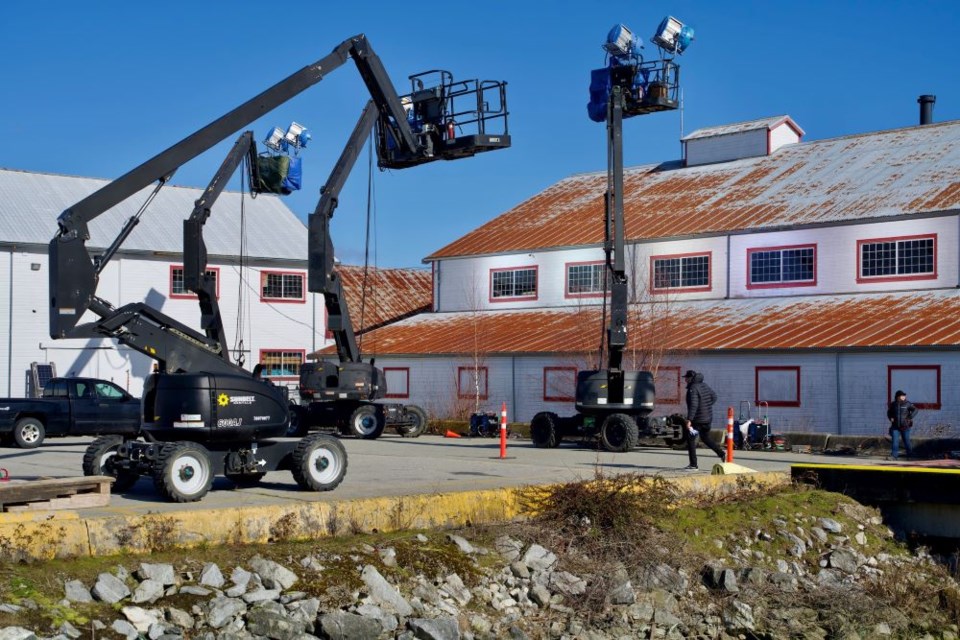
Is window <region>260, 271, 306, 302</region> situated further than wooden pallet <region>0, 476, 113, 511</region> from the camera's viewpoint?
Yes

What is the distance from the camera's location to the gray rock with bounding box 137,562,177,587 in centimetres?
1157

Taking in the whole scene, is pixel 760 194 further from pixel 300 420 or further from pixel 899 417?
pixel 300 420

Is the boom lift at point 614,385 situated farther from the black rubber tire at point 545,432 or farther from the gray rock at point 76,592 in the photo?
the gray rock at point 76,592

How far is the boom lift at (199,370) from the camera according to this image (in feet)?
52.0

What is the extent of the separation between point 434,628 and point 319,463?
493 cm

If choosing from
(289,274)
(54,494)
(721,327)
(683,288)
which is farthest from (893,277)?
(54,494)

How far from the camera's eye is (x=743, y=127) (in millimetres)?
48906

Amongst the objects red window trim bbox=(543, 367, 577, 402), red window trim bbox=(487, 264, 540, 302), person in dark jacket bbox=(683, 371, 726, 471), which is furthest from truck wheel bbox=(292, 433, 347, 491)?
red window trim bbox=(487, 264, 540, 302)

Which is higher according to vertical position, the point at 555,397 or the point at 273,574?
the point at 555,397

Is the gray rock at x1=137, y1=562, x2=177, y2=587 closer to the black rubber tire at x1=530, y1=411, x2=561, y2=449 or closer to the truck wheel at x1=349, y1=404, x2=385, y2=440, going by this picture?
the black rubber tire at x1=530, y1=411, x2=561, y2=449

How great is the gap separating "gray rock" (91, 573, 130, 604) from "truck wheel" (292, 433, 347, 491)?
514cm

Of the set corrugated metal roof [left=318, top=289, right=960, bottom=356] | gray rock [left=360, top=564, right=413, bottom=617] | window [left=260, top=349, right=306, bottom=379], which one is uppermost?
corrugated metal roof [left=318, top=289, right=960, bottom=356]

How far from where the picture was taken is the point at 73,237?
2022cm

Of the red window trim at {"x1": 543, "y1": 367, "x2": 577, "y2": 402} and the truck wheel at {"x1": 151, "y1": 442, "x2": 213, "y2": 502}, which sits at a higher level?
the red window trim at {"x1": 543, "y1": 367, "x2": 577, "y2": 402}
